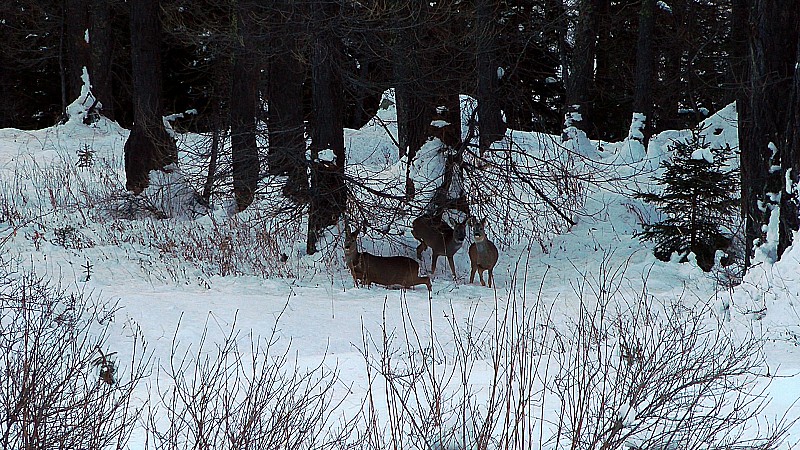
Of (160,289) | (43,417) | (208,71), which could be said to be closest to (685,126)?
(208,71)

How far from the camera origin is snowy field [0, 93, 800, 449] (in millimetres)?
4457

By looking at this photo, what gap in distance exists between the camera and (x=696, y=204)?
33.1ft

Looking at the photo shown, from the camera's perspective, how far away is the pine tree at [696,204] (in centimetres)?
995

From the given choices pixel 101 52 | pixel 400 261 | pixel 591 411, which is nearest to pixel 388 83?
pixel 400 261

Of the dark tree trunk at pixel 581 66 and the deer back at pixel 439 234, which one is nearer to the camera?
the deer back at pixel 439 234

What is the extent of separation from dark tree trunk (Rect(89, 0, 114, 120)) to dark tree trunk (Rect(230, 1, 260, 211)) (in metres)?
6.11

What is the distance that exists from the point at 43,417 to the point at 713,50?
67.0ft

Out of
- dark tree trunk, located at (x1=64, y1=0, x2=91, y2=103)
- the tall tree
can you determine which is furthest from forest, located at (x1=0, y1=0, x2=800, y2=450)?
dark tree trunk, located at (x1=64, y1=0, x2=91, y2=103)

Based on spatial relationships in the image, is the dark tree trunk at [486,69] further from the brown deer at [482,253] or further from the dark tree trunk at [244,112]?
the dark tree trunk at [244,112]

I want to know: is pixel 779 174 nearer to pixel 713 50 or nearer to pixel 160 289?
pixel 160 289

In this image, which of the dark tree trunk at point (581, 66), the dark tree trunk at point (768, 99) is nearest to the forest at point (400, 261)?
the dark tree trunk at point (768, 99)

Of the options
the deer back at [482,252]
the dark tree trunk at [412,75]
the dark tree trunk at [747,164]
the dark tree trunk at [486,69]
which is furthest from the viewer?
the dark tree trunk at [486,69]

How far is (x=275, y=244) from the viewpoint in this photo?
10875 mm

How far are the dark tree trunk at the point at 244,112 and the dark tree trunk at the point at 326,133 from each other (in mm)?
815
